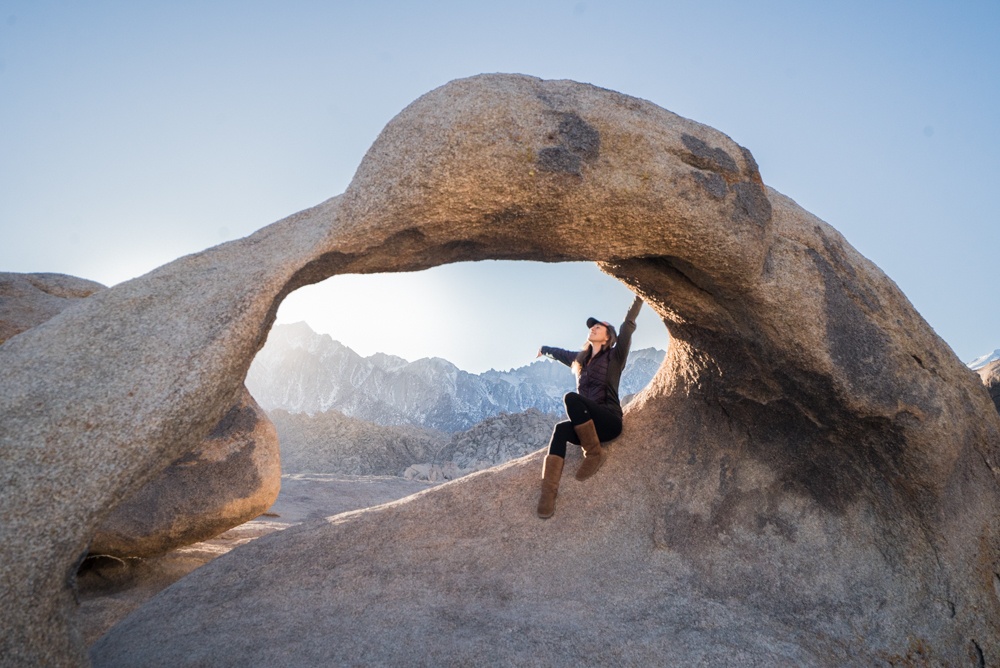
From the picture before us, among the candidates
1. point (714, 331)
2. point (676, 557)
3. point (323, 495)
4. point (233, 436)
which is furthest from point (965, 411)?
point (323, 495)

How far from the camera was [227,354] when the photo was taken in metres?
3.54

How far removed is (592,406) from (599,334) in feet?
2.44

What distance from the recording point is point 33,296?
654cm

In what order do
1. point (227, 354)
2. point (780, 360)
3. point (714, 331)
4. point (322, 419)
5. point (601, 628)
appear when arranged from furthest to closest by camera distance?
point (322, 419) < point (714, 331) < point (780, 360) < point (601, 628) < point (227, 354)

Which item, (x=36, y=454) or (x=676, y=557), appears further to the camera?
(x=676, y=557)

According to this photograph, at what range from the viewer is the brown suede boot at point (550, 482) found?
18.1 ft

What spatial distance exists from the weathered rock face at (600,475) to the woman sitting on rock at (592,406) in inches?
11.4

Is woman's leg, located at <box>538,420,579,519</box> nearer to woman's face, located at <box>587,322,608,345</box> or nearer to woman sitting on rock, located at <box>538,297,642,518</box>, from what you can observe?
woman sitting on rock, located at <box>538,297,642,518</box>

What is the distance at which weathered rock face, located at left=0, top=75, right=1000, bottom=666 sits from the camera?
3.42m

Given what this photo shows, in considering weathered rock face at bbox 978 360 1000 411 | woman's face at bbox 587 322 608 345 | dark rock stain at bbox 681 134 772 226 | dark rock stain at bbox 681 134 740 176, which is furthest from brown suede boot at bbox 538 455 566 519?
weathered rock face at bbox 978 360 1000 411

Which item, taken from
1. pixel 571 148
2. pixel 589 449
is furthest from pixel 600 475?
pixel 571 148

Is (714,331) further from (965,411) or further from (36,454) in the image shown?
(36,454)

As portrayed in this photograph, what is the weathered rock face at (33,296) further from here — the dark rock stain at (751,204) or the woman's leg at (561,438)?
the dark rock stain at (751,204)

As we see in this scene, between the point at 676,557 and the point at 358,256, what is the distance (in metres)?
3.73
